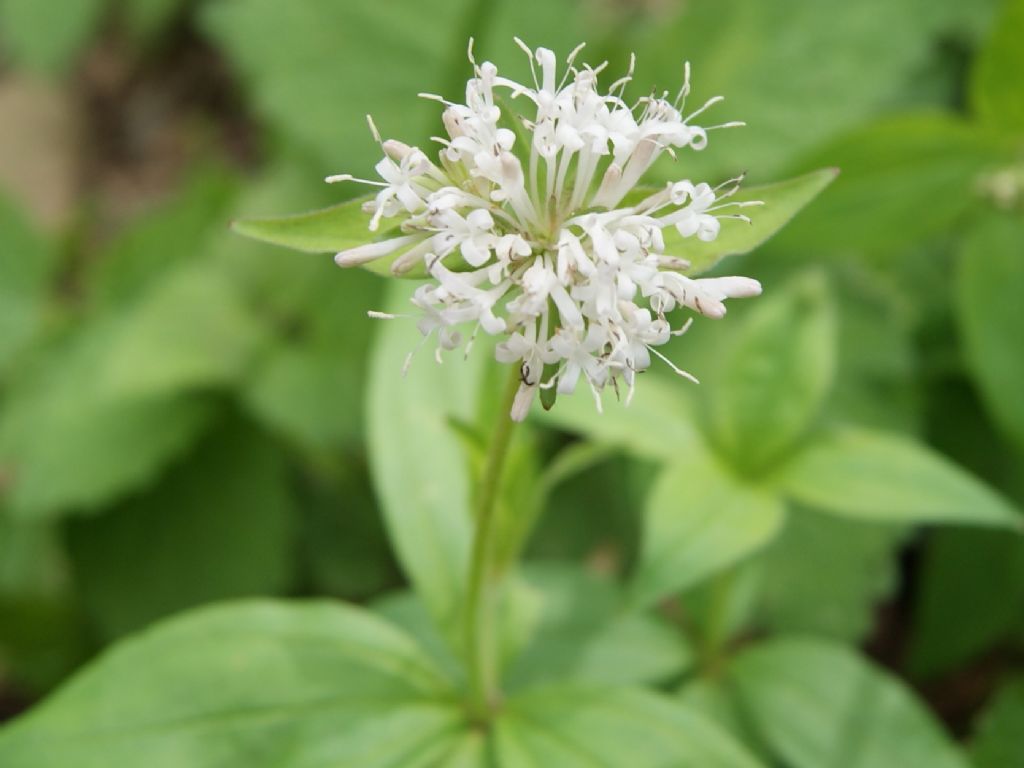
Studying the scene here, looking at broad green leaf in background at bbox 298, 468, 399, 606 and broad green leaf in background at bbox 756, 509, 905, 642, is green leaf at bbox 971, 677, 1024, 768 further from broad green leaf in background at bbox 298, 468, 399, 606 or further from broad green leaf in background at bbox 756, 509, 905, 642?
broad green leaf in background at bbox 298, 468, 399, 606

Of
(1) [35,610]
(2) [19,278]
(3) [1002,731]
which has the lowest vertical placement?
(3) [1002,731]

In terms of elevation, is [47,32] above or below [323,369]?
above

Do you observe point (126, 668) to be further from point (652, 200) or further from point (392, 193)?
point (652, 200)

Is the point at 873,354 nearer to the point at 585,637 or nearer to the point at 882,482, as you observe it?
the point at 882,482

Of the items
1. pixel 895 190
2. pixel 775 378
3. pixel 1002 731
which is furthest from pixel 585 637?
pixel 895 190

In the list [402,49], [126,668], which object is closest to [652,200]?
[126,668]

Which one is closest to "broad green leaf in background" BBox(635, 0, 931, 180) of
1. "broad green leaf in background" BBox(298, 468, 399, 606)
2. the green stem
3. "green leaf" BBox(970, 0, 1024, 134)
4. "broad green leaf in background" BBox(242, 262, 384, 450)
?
"green leaf" BBox(970, 0, 1024, 134)
